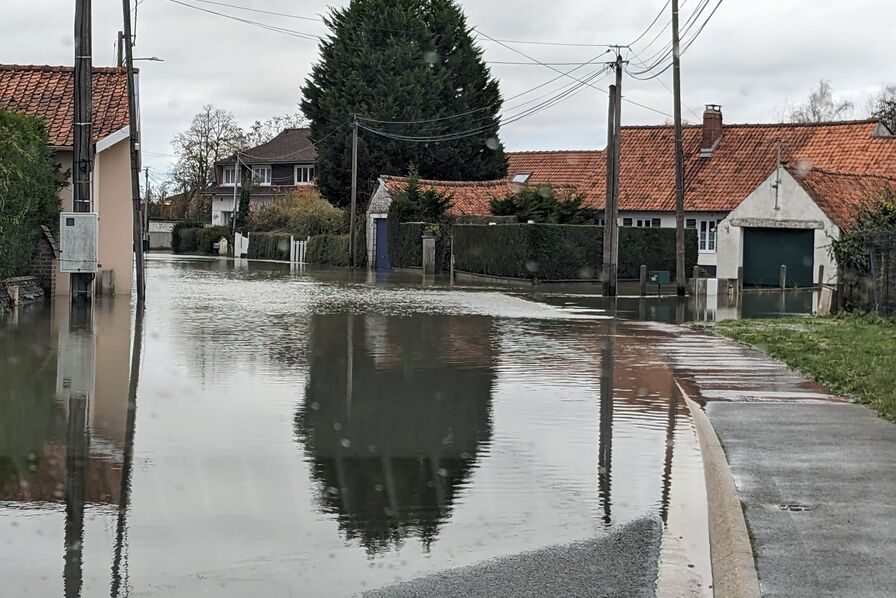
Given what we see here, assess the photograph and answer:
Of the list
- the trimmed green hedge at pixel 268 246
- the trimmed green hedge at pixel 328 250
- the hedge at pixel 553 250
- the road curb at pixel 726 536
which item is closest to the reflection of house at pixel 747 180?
the hedge at pixel 553 250

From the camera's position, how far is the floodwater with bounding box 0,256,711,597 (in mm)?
7293

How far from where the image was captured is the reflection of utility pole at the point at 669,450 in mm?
8884

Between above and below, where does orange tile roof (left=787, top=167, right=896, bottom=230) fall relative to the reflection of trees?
above

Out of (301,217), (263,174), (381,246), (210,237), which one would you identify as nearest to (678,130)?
(381,246)

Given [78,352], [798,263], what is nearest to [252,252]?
[798,263]

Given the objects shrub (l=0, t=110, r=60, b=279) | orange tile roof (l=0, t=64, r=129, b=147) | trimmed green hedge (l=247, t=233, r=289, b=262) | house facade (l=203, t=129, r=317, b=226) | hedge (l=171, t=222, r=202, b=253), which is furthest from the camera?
house facade (l=203, t=129, r=317, b=226)

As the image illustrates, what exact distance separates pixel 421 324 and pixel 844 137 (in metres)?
39.1

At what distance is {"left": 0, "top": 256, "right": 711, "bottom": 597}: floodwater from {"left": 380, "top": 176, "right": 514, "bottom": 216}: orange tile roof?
37556 millimetres

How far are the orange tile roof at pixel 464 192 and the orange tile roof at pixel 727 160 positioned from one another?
16.9 ft

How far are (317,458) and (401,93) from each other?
176ft

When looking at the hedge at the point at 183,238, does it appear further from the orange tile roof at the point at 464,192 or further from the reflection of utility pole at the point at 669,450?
the reflection of utility pole at the point at 669,450

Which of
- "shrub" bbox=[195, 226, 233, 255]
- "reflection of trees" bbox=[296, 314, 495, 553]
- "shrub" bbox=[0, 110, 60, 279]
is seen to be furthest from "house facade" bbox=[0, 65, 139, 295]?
"shrub" bbox=[195, 226, 233, 255]

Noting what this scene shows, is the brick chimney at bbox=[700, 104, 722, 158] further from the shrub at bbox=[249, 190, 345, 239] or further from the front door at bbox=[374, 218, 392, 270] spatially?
the shrub at bbox=[249, 190, 345, 239]

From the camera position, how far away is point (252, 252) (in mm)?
82312
